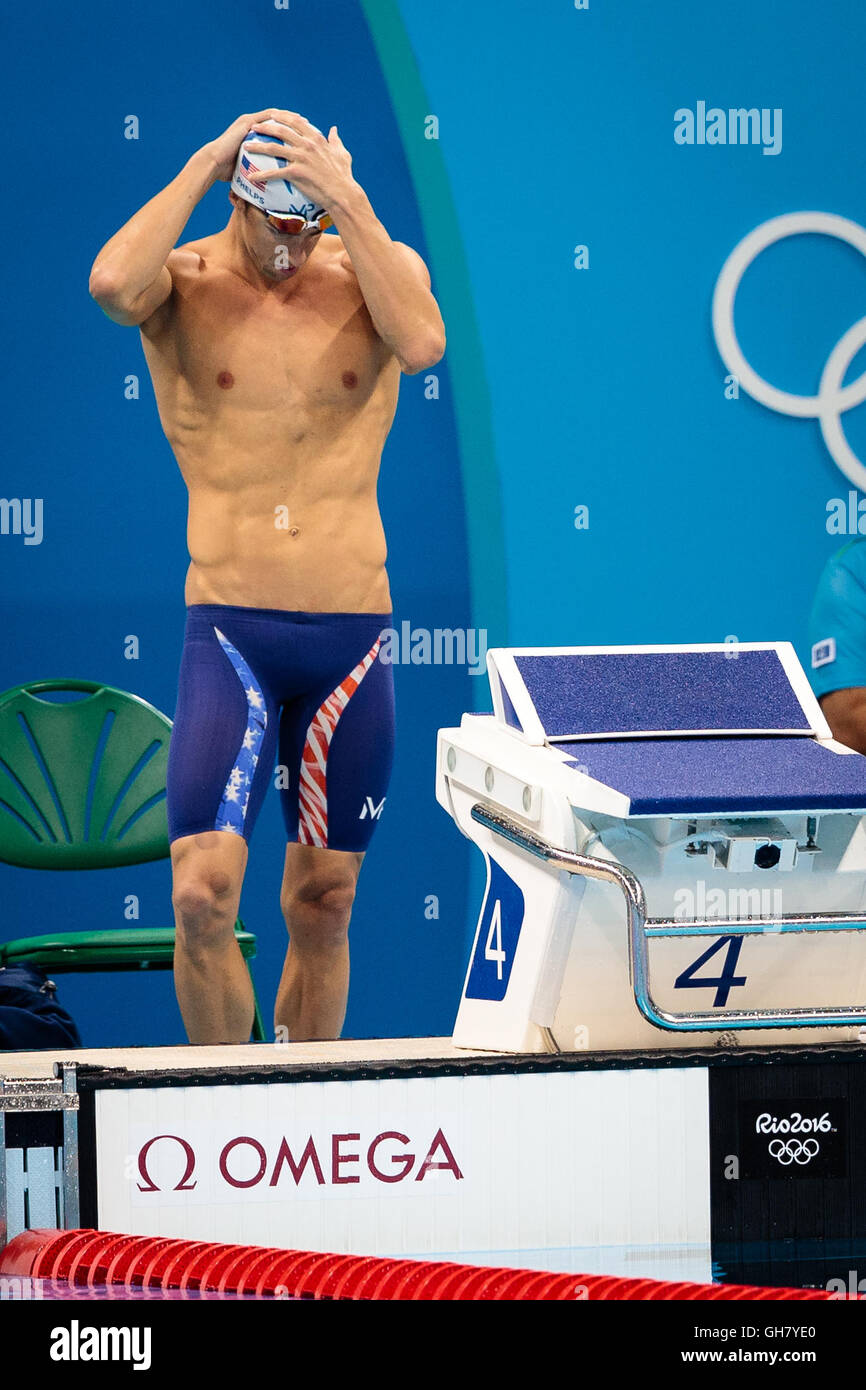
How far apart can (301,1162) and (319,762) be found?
1464 millimetres

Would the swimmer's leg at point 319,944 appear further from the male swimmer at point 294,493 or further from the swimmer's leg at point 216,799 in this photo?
the swimmer's leg at point 216,799

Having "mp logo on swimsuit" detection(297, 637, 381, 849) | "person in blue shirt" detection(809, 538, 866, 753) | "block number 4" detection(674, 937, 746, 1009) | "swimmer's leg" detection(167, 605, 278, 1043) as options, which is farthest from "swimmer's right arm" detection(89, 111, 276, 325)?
"block number 4" detection(674, 937, 746, 1009)

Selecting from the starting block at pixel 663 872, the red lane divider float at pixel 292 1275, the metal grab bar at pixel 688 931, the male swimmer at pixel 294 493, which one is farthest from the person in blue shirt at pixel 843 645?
the red lane divider float at pixel 292 1275

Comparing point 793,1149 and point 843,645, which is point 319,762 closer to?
point 843,645

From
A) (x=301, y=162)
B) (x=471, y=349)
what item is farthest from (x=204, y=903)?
(x=471, y=349)

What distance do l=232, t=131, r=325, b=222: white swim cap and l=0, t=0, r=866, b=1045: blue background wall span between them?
1.57 metres

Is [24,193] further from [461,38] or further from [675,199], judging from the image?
[675,199]

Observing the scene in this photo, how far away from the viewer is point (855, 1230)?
2.80 m

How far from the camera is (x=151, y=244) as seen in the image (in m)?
3.80

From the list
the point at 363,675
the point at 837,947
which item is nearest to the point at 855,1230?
the point at 837,947

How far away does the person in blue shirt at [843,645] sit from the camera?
438 centimetres

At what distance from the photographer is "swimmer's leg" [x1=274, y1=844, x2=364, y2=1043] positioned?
159 inches

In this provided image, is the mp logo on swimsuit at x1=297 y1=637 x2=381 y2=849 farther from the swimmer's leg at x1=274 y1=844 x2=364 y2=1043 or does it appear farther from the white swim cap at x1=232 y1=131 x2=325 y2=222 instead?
the white swim cap at x1=232 y1=131 x2=325 y2=222

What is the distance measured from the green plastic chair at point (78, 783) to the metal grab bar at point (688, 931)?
2.25 m
